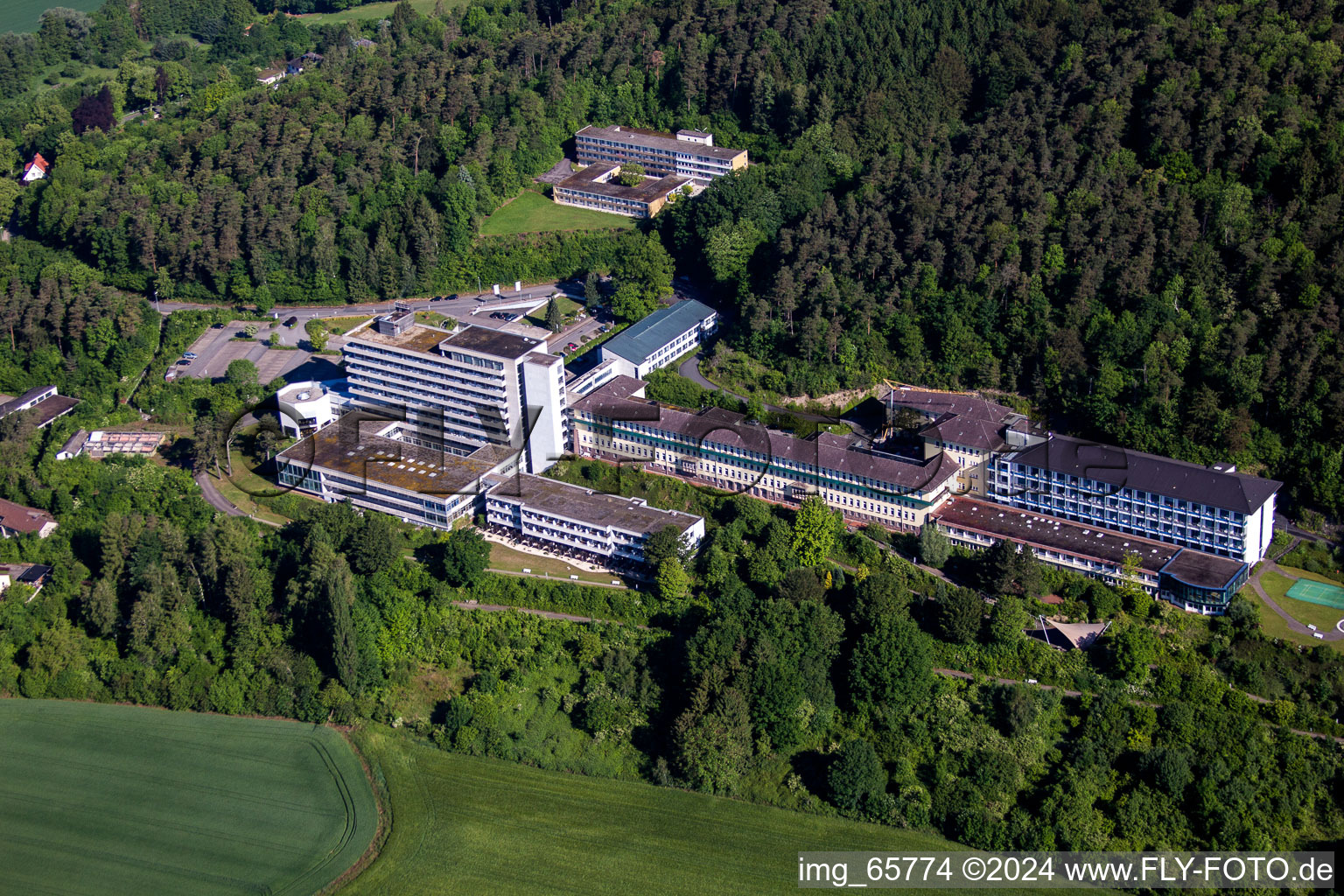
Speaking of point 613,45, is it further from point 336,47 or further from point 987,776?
point 987,776

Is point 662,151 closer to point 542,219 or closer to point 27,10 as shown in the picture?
point 542,219

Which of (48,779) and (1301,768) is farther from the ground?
(1301,768)

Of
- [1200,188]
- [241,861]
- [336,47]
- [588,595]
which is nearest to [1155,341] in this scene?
[1200,188]

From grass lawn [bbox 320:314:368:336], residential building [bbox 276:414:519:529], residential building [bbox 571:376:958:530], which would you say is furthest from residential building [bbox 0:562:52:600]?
residential building [bbox 571:376:958:530]

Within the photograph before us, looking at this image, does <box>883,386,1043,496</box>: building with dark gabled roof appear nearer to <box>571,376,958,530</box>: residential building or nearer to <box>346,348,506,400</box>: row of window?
<box>571,376,958,530</box>: residential building

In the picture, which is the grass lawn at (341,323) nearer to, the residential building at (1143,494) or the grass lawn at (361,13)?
the residential building at (1143,494)

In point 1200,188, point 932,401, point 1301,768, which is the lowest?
point 1301,768

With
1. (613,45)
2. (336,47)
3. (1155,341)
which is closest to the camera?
(1155,341)
